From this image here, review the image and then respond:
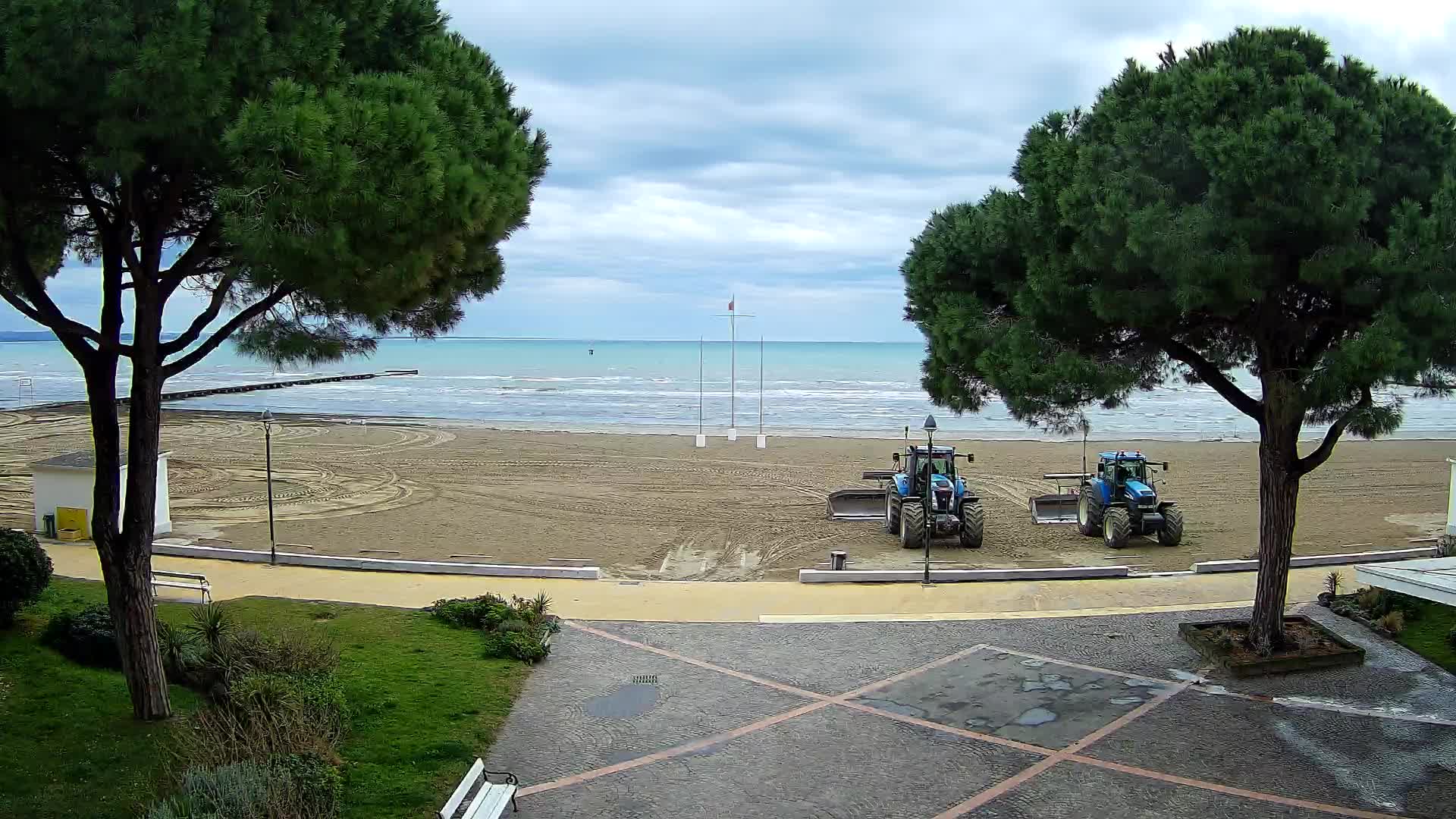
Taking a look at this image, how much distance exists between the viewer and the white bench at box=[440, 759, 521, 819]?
6.34m

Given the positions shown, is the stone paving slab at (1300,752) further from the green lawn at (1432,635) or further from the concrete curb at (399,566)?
the concrete curb at (399,566)

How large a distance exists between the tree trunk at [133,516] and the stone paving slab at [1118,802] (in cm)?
636

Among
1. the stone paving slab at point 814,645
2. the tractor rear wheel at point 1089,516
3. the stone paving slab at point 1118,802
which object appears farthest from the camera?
the tractor rear wheel at point 1089,516

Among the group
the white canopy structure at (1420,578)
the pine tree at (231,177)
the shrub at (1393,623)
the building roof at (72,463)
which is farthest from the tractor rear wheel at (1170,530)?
the building roof at (72,463)

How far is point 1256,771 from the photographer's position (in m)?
7.74

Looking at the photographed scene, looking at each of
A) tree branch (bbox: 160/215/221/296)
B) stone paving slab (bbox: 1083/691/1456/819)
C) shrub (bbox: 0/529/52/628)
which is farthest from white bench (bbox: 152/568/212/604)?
stone paving slab (bbox: 1083/691/1456/819)

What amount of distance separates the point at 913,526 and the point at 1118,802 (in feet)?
36.5

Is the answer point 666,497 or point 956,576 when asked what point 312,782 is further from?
point 666,497

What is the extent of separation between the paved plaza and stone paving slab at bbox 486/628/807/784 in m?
0.02

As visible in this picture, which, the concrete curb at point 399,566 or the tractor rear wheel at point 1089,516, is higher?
the tractor rear wheel at point 1089,516

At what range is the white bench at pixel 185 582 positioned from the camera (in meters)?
12.0

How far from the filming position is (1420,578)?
29.2ft

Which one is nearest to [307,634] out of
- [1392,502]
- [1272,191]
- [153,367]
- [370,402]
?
[153,367]

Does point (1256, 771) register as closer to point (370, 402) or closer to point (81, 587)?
point (81, 587)
